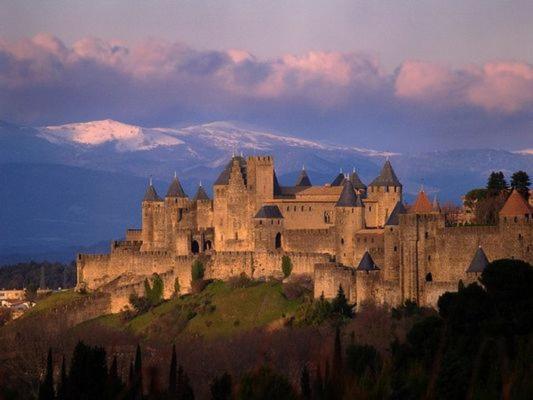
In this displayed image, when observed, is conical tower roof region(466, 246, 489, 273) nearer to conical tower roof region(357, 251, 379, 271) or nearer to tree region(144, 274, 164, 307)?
conical tower roof region(357, 251, 379, 271)

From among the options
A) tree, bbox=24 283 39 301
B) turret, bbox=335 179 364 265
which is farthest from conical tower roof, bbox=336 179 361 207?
tree, bbox=24 283 39 301

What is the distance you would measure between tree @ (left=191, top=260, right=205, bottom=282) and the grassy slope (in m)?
0.99

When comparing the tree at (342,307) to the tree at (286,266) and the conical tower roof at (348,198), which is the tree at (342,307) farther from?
the tree at (286,266)

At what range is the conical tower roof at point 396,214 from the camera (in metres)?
70.0

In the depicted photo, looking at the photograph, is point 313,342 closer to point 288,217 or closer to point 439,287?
point 439,287

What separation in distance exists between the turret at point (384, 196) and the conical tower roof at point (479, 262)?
1346 centimetres

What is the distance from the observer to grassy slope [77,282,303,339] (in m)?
74.7

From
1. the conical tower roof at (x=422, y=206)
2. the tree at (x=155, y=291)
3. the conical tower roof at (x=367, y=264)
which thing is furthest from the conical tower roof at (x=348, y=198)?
the tree at (x=155, y=291)

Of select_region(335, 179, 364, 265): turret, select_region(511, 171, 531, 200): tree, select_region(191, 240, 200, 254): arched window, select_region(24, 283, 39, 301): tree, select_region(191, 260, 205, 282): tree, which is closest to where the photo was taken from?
select_region(335, 179, 364, 265): turret

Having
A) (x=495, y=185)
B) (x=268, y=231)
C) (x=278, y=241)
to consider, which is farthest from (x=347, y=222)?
(x=495, y=185)

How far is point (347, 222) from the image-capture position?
74.9m

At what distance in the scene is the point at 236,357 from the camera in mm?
61531

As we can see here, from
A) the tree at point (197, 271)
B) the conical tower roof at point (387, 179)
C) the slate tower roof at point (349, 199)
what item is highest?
the conical tower roof at point (387, 179)

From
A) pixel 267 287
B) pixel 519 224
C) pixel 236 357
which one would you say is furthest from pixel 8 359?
pixel 519 224
